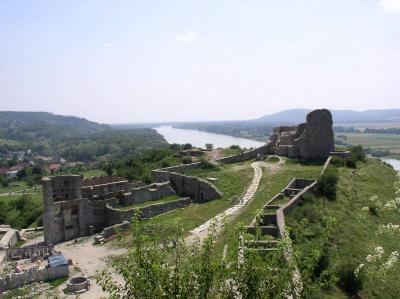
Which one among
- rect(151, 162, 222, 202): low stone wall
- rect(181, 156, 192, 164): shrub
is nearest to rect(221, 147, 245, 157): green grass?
rect(181, 156, 192, 164): shrub

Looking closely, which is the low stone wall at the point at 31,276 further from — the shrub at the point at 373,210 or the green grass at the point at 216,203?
the shrub at the point at 373,210

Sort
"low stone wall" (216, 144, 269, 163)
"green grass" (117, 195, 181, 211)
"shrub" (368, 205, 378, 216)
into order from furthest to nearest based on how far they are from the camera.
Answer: "low stone wall" (216, 144, 269, 163) < "green grass" (117, 195, 181, 211) < "shrub" (368, 205, 378, 216)

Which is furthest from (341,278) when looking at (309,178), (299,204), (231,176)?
(231,176)

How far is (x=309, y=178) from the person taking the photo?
110 ft

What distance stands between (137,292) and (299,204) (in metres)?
19.1

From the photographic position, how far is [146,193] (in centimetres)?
3578

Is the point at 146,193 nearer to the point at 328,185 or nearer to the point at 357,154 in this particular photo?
the point at 328,185

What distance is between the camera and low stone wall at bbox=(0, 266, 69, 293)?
2278 cm

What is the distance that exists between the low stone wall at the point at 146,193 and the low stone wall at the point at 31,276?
1178cm

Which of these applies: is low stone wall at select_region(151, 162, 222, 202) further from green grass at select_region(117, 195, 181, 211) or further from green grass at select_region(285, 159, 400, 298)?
green grass at select_region(285, 159, 400, 298)

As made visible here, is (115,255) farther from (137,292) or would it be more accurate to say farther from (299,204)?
(137,292)

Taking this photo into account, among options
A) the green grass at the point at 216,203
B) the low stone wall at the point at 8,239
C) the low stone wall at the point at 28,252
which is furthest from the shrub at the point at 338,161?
the low stone wall at the point at 8,239

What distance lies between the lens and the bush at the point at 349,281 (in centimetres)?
1817

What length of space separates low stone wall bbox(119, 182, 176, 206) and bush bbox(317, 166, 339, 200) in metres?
13.3
